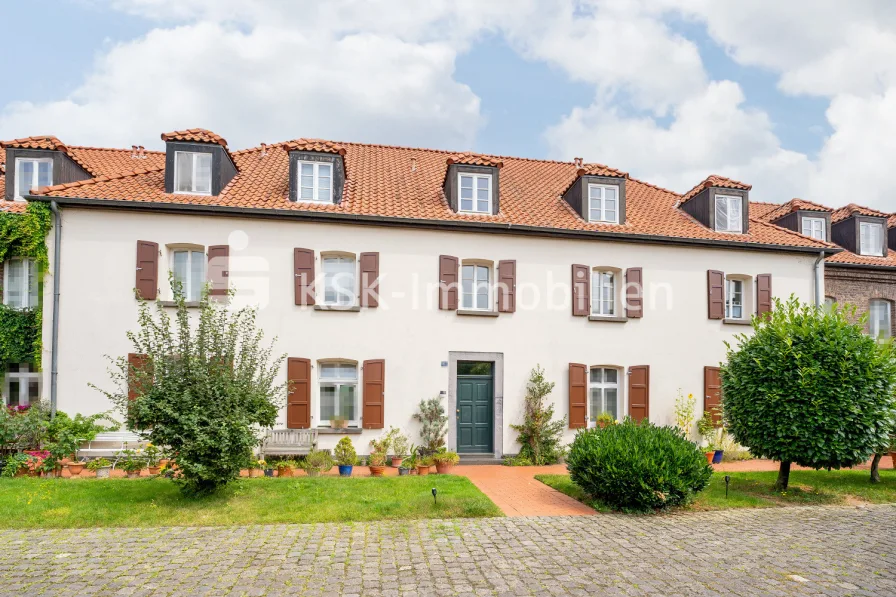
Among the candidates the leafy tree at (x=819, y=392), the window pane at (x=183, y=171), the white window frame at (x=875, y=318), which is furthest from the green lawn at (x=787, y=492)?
the window pane at (x=183, y=171)

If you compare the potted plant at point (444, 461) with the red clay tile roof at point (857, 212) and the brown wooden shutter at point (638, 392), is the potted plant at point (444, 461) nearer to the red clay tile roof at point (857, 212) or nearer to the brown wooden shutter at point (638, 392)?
the brown wooden shutter at point (638, 392)

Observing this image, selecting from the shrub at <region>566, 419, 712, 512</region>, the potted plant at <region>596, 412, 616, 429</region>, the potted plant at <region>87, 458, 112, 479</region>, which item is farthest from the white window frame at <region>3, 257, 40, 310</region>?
the potted plant at <region>596, 412, 616, 429</region>

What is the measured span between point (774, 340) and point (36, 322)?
50.3 feet

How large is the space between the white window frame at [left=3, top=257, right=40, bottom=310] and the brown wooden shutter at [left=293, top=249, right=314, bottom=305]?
593 cm

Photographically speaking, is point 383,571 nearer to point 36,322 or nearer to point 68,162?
point 36,322

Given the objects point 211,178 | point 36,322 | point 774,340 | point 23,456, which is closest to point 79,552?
point 23,456

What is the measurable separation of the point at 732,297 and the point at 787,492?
259 inches

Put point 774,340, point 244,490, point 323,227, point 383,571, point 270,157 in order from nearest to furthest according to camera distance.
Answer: point 383,571, point 244,490, point 774,340, point 323,227, point 270,157

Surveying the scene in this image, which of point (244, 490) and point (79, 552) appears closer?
point (79, 552)

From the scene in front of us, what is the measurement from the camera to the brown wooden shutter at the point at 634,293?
15.2 m

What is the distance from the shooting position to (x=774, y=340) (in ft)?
36.1

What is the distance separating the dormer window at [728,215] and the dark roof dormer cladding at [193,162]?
1317 cm

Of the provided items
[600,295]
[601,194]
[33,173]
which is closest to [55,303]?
[33,173]

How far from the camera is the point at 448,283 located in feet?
47.0
